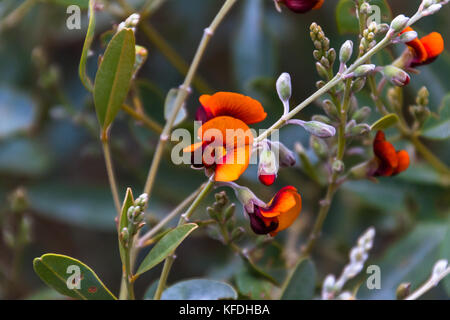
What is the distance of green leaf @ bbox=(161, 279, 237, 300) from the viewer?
1092 millimetres

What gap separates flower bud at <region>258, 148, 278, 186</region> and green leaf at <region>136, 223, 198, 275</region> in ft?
0.48

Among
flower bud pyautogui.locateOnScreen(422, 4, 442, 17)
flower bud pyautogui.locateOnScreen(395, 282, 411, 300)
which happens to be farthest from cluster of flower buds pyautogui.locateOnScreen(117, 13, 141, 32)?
flower bud pyautogui.locateOnScreen(395, 282, 411, 300)

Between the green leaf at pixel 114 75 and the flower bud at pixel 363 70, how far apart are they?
0.40 meters

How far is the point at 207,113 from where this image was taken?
0.95 meters

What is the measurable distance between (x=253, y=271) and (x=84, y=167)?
4.14 feet

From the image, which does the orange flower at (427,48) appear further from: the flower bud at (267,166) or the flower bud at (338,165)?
the flower bud at (267,166)

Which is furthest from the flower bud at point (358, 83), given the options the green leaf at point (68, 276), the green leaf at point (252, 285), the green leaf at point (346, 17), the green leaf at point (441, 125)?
the green leaf at point (68, 276)

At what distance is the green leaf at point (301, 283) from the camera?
1.16m

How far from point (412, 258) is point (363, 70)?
735 millimetres

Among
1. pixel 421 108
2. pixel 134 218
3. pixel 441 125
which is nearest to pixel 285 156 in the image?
pixel 134 218

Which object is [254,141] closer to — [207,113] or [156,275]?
[207,113]

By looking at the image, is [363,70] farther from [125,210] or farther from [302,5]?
[125,210]

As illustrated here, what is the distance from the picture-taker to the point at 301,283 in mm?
1171
